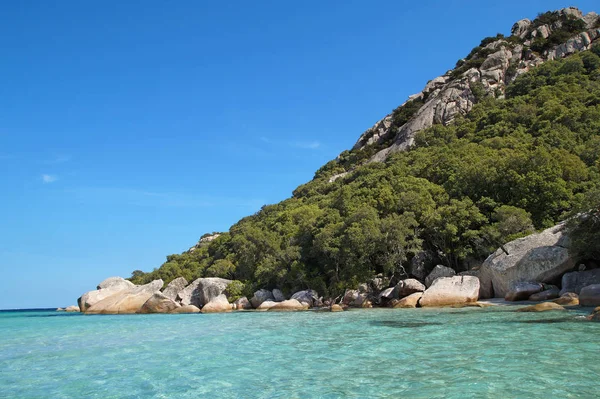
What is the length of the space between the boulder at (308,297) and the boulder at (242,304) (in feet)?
19.9

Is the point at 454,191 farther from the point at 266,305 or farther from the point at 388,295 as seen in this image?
the point at 266,305

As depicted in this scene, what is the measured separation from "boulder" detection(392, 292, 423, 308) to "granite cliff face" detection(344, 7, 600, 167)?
46.2m

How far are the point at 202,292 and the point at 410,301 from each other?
25.0 metres

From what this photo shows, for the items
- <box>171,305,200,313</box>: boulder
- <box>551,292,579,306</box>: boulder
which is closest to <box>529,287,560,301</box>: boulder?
<box>551,292,579,306</box>: boulder

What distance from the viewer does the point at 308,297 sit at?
37156 mm

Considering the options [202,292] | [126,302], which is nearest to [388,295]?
[202,292]

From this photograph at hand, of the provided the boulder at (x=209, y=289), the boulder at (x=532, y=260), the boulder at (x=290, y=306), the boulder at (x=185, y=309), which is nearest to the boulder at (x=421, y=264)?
the boulder at (x=532, y=260)

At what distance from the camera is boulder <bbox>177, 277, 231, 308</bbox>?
43.9 m

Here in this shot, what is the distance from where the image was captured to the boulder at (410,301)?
90.1 ft

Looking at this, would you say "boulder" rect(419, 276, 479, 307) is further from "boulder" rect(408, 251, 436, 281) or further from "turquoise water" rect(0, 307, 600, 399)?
"turquoise water" rect(0, 307, 600, 399)

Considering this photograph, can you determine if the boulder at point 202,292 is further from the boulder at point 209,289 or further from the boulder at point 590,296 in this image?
the boulder at point 590,296

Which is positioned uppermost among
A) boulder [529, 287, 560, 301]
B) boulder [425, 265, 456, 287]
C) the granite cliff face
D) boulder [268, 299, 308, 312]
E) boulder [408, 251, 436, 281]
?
the granite cliff face

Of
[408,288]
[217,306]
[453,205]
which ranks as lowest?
[217,306]

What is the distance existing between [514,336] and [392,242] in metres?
21.6
